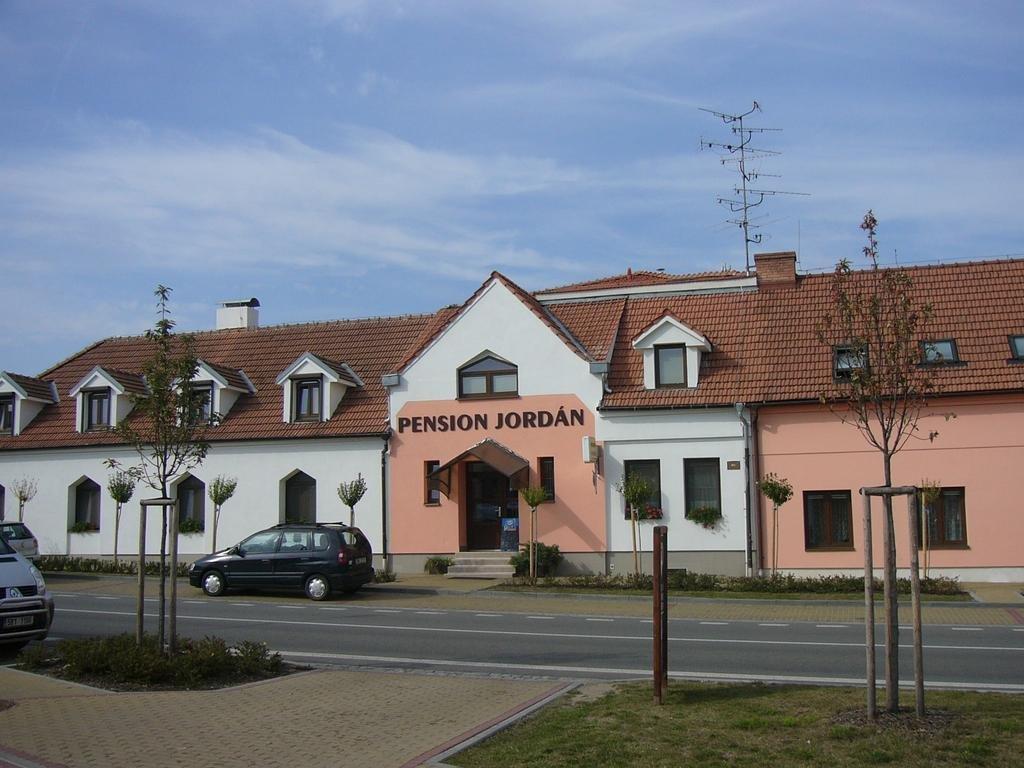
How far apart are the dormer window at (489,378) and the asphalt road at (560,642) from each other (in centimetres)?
831

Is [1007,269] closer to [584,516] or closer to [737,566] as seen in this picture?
[737,566]

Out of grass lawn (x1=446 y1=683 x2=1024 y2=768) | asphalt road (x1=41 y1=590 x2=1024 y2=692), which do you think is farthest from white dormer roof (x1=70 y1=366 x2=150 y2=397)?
grass lawn (x1=446 y1=683 x2=1024 y2=768)

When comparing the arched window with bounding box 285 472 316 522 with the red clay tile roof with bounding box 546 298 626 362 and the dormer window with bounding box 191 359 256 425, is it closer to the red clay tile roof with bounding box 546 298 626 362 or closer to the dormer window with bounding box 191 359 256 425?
the dormer window with bounding box 191 359 256 425

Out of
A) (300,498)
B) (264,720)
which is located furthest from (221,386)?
(264,720)

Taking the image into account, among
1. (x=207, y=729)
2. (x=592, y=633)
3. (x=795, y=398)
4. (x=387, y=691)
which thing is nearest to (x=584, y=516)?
(x=795, y=398)

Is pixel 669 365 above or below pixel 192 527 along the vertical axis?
above

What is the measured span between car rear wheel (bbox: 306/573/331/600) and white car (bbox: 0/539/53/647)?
9.41m

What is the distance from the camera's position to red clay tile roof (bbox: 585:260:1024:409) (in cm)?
2620

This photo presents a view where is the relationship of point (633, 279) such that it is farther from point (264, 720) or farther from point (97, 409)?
point (264, 720)

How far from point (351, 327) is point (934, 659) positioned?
2443cm

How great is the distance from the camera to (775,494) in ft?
82.1

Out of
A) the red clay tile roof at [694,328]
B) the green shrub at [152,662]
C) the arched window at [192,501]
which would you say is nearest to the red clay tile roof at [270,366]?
the red clay tile roof at [694,328]

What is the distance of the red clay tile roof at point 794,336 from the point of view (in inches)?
1032

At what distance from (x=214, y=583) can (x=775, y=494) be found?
13.4 metres
